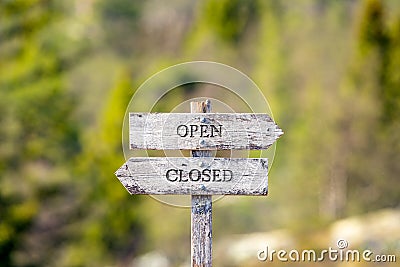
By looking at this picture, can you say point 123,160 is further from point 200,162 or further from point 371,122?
point 200,162

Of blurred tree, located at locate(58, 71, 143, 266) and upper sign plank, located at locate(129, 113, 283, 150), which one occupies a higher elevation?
blurred tree, located at locate(58, 71, 143, 266)

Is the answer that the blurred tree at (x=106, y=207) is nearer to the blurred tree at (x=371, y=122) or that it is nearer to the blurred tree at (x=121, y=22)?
the blurred tree at (x=371, y=122)

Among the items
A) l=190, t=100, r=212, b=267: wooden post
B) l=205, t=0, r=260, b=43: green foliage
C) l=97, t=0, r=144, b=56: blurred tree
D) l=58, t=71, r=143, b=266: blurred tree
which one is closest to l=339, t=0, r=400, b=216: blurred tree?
l=58, t=71, r=143, b=266: blurred tree

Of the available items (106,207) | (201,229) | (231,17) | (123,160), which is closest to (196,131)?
(201,229)

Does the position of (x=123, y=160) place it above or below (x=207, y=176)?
above

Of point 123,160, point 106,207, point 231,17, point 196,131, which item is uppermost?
point 231,17

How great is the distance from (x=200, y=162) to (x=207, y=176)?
71 mm

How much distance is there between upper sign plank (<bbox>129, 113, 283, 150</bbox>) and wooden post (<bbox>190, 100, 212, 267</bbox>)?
7 cm

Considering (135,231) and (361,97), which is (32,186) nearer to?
(135,231)

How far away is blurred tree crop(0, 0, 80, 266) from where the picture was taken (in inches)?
652

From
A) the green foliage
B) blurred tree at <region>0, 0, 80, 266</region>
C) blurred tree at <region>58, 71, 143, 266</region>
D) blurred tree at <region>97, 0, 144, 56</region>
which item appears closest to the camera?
blurred tree at <region>0, 0, 80, 266</region>

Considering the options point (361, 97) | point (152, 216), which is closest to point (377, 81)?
point (361, 97)

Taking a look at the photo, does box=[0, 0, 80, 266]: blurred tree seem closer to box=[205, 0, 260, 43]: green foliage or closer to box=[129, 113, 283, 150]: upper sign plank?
box=[129, 113, 283, 150]: upper sign plank

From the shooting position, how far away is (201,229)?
4.00m
